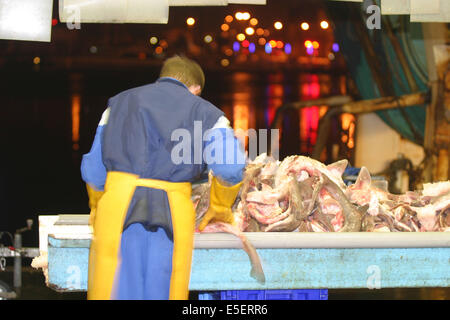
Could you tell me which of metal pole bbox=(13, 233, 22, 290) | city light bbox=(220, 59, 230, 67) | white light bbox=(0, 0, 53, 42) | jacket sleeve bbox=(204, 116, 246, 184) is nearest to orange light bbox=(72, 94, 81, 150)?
metal pole bbox=(13, 233, 22, 290)

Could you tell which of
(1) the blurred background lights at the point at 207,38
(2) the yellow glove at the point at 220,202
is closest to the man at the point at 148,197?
(2) the yellow glove at the point at 220,202

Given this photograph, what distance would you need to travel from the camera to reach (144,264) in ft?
12.5

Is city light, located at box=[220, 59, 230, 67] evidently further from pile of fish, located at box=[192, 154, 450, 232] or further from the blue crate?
the blue crate

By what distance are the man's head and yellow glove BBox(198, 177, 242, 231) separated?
0.55 m

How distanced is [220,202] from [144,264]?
0.59m

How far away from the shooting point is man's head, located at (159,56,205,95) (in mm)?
3996

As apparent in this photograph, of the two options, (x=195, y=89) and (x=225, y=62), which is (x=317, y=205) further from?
(x=225, y=62)

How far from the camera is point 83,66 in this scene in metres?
46.8

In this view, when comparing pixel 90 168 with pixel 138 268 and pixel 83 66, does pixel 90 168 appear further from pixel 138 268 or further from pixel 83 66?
pixel 83 66

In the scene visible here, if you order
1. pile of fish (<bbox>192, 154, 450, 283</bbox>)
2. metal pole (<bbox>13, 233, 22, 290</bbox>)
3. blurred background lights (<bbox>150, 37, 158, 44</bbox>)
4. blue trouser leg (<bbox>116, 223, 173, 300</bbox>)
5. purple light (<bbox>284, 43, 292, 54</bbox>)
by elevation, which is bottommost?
metal pole (<bbox>13, 233, 22, 290</bbox>)

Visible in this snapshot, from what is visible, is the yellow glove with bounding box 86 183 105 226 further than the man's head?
Yes

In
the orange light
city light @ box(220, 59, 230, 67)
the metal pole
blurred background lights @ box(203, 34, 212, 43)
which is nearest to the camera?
the metal pole


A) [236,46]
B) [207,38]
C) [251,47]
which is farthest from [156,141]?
[207,38]

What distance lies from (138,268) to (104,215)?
1.11ft
